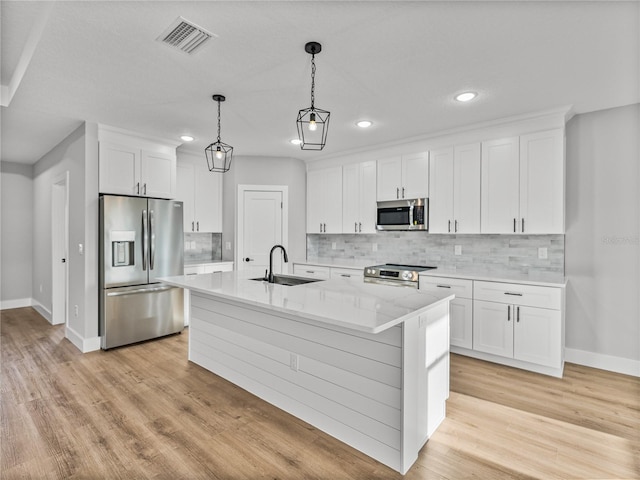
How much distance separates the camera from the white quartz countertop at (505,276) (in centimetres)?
331

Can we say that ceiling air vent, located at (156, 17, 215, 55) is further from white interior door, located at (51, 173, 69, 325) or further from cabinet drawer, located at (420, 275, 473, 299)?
white interior door, located at (51, 173, 69, 325)

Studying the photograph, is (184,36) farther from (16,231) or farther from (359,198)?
(16,231)

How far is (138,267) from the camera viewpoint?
166 inches

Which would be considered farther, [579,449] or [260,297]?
[260,297]

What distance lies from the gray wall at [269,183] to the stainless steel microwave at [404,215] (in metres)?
1.43

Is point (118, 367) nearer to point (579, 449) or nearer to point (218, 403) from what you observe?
point (218, 403)

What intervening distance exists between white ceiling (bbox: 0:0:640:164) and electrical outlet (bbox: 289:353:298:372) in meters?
2.12

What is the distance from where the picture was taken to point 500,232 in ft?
12.4

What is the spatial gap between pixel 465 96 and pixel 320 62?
1416 mm

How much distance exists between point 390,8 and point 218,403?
9.68 ft

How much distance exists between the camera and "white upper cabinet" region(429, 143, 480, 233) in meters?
3.96

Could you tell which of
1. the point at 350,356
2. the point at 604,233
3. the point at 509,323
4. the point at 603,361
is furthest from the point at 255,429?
the point at 604,233

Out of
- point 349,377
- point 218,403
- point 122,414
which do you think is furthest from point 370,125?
point 122,414

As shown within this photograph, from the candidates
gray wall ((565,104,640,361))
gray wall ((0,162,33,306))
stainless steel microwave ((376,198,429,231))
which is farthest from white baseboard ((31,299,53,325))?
gray wall ((565,104,640,361))
